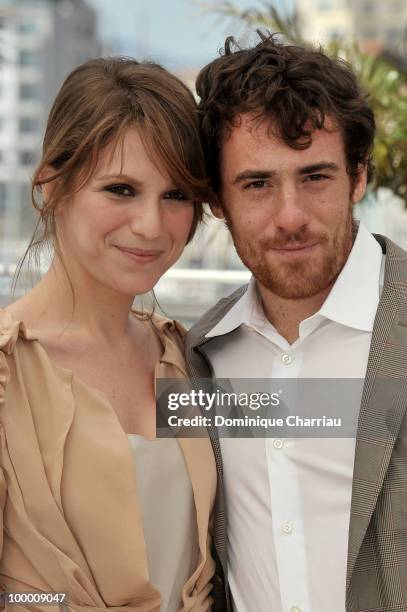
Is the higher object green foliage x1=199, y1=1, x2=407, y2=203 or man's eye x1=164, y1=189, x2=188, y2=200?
green foliage x1=199, y1=1, x2=407, y2=203

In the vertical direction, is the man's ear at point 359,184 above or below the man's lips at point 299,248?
above

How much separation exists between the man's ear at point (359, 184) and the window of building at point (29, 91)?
35.4 ft

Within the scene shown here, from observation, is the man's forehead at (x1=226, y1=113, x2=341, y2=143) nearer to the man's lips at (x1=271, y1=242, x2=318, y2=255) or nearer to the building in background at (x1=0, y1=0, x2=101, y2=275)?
the man's lips at (x1=271, y1=242, x2=318, y2=255)

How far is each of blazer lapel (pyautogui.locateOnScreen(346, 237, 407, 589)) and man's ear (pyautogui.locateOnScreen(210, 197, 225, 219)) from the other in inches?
22.1

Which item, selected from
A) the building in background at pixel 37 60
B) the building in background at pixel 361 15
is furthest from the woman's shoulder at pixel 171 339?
the building in background at pixel 37 60

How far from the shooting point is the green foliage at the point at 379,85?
4531 millimetres

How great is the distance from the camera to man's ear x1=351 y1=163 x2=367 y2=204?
2.29 metres

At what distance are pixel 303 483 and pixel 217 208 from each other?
0.81m

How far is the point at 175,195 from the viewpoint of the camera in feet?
7.03

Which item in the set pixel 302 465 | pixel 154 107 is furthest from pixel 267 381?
pixel 154 107

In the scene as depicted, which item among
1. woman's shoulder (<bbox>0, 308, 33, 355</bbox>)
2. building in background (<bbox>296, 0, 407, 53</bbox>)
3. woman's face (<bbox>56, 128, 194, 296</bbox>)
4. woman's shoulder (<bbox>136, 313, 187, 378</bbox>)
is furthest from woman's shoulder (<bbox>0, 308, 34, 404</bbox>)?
building in background (<bbox>296, 0, 407, 53</bbox>)

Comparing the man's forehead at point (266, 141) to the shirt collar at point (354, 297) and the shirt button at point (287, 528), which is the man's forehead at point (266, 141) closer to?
the shirt collar at point (354, 297)

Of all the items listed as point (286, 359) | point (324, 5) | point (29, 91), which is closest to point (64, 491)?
point (286, 359)

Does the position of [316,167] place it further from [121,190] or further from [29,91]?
[29,91]
